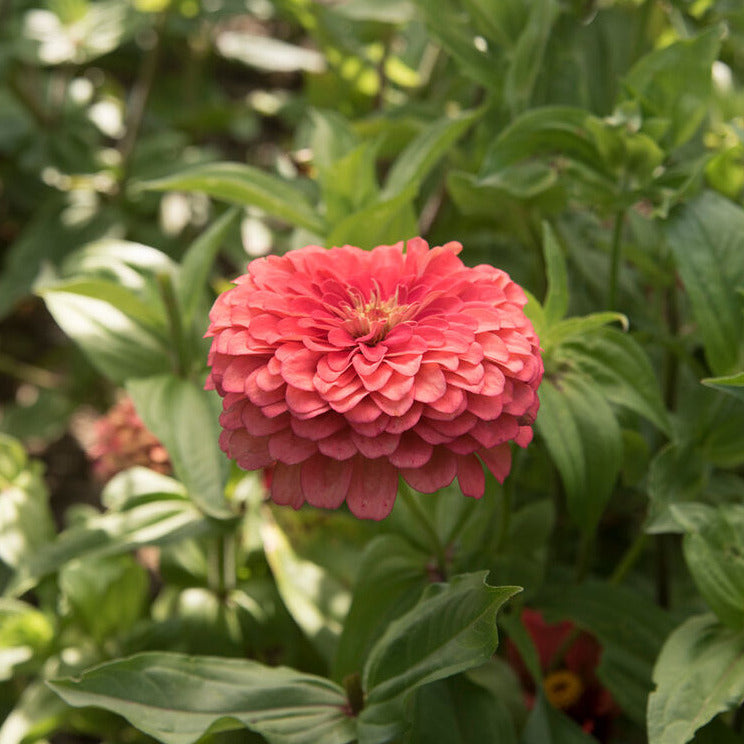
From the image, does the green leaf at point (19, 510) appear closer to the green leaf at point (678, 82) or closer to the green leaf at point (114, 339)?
the green leaf at point (114, 339)

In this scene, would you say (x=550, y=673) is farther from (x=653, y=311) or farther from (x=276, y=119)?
(x=276, y=119)

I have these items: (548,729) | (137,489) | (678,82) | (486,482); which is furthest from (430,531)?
(678,82)

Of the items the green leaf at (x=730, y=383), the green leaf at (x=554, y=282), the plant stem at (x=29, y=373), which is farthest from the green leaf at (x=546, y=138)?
the plant stem at (x=29, y=373)

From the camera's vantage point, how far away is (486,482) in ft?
1.96

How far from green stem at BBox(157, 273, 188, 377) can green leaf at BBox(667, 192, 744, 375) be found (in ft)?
1.18

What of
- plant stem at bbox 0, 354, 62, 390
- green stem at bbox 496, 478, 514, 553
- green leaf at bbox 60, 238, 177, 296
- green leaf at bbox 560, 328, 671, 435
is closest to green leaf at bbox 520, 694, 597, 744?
green stem at bbox 496, 478, 514, 553

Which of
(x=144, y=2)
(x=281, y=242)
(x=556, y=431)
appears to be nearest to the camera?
(x=556, y=431)

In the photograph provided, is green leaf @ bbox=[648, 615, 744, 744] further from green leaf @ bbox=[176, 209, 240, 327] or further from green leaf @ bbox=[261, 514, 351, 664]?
green leaf @ bbox=[176, 209, 240, 327]

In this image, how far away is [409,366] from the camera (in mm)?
412

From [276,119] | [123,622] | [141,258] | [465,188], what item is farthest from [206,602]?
[276,119]

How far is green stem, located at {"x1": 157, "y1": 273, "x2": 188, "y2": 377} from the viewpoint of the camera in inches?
26.1

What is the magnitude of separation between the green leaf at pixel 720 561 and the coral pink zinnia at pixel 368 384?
17 centimetres

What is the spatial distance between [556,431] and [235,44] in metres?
0.90

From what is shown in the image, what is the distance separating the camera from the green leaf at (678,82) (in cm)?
63
